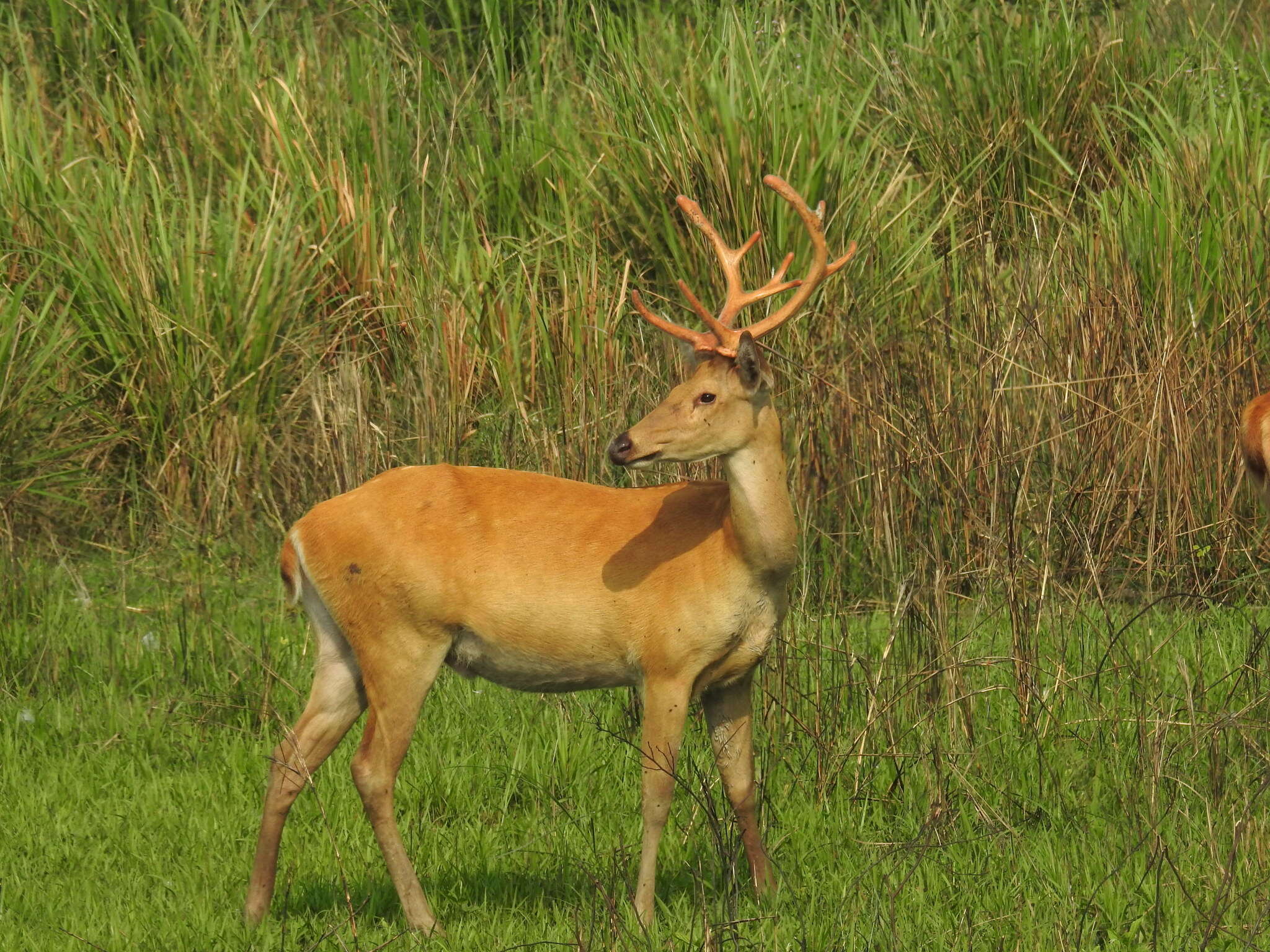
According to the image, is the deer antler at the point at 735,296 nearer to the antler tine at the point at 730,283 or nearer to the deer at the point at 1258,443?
the antler tine at the point at 730,283

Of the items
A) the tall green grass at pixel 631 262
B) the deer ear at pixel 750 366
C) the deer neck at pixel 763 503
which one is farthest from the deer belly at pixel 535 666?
the tall green grass at pixel 631 262

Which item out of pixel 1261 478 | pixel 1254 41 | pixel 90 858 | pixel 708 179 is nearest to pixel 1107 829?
pixel 1261 478

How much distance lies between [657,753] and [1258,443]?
191cm

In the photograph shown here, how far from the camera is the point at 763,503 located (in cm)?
443

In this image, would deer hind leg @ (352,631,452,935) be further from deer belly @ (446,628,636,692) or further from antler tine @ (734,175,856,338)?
antler tine @ (734,175,856,338)

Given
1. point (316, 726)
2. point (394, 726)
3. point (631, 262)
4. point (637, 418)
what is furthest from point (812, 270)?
point (631, 262)

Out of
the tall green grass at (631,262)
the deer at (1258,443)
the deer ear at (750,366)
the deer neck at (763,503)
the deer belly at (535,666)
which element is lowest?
the tall green grass at (631,262)

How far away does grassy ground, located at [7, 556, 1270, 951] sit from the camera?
4.29 meters

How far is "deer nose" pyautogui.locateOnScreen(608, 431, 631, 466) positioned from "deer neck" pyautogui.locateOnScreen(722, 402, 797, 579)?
290 mm

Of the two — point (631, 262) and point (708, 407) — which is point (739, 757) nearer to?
point (708, 407)

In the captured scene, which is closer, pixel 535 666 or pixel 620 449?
pixel 620 449

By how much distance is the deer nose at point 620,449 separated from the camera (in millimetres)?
4297

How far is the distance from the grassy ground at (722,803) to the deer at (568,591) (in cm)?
20

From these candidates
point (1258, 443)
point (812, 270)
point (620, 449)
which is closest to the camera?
point (620, 449)
